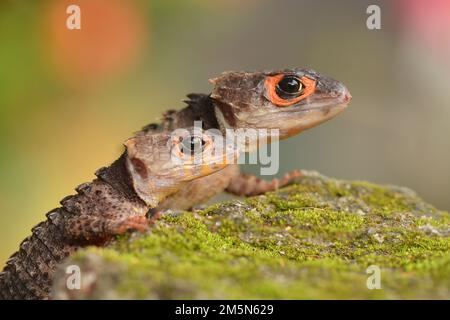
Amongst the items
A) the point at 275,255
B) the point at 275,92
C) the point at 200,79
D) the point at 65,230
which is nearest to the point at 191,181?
the point at 275,92

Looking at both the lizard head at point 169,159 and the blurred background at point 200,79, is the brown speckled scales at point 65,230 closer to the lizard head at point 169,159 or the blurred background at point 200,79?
the lizard head at point 169,159

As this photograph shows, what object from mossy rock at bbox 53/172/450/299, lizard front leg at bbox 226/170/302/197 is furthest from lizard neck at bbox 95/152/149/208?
lizard front leg at bbox 226/170/302/197

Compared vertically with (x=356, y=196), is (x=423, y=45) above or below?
above

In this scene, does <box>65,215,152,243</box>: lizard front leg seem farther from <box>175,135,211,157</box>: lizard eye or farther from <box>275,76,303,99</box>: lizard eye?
<box>275,76,303,99</box>: lizard eye

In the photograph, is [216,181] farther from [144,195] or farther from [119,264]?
[119,264]

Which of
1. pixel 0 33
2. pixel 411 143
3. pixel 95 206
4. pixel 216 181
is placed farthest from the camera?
pixel 411 143

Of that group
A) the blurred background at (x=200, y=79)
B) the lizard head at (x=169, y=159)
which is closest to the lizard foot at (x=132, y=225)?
the lizard head at (x=169, y=159)
